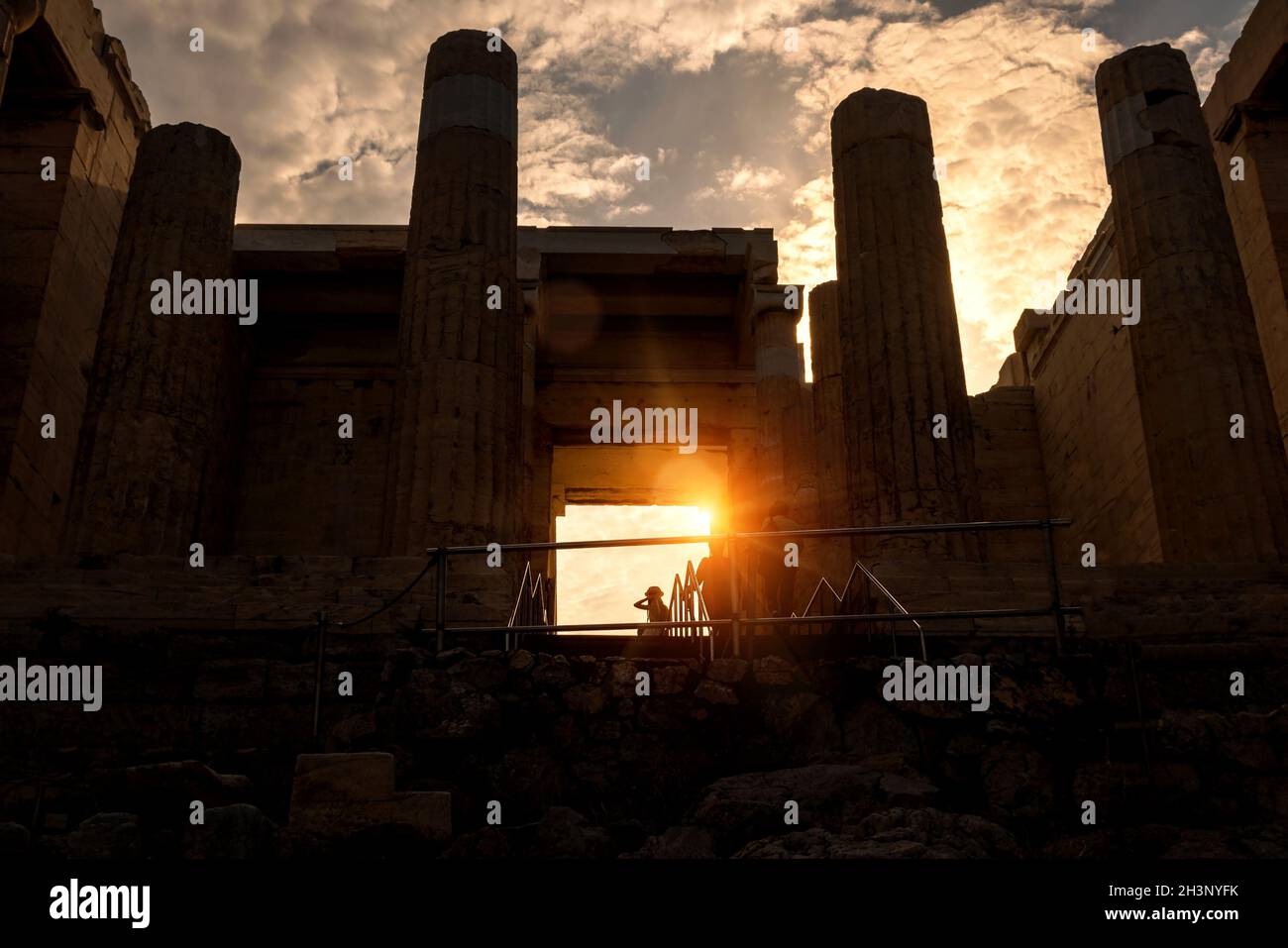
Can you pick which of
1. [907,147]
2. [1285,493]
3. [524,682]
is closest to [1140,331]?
[1285,493]

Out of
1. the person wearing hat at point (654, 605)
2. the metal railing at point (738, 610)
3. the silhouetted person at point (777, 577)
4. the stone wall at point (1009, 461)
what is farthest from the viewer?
the stone wall at point (1009, 461)

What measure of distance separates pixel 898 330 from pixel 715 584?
3.49 meters

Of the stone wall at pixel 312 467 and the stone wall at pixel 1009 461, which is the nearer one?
the stone wall at pixel 312 467

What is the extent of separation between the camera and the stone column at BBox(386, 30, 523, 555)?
11508 mm

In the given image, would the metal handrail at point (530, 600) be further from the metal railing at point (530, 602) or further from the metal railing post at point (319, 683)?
the metal railing post at point (319, 683)

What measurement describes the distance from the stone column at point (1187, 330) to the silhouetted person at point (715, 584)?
500cm

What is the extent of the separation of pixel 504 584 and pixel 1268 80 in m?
14.2

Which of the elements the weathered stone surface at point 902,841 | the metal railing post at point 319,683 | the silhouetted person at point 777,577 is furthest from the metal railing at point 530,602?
the weathered stone surface at point 902,841

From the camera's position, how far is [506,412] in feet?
39.9

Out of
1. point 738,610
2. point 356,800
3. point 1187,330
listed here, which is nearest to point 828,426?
point 1187,330

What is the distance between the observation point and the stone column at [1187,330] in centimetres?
1196

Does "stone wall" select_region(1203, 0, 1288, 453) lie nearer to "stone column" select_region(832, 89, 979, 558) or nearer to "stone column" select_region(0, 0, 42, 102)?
"stone column" select_region(832, 89, 979, 558)

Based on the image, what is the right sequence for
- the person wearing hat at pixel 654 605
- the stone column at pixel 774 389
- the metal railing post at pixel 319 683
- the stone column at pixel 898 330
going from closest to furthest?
the metal railing post at pixel 319 683
the stone column at pixel 898 330
the person wearing hat at pixel 654 605
the stone column at pixel 774 389
